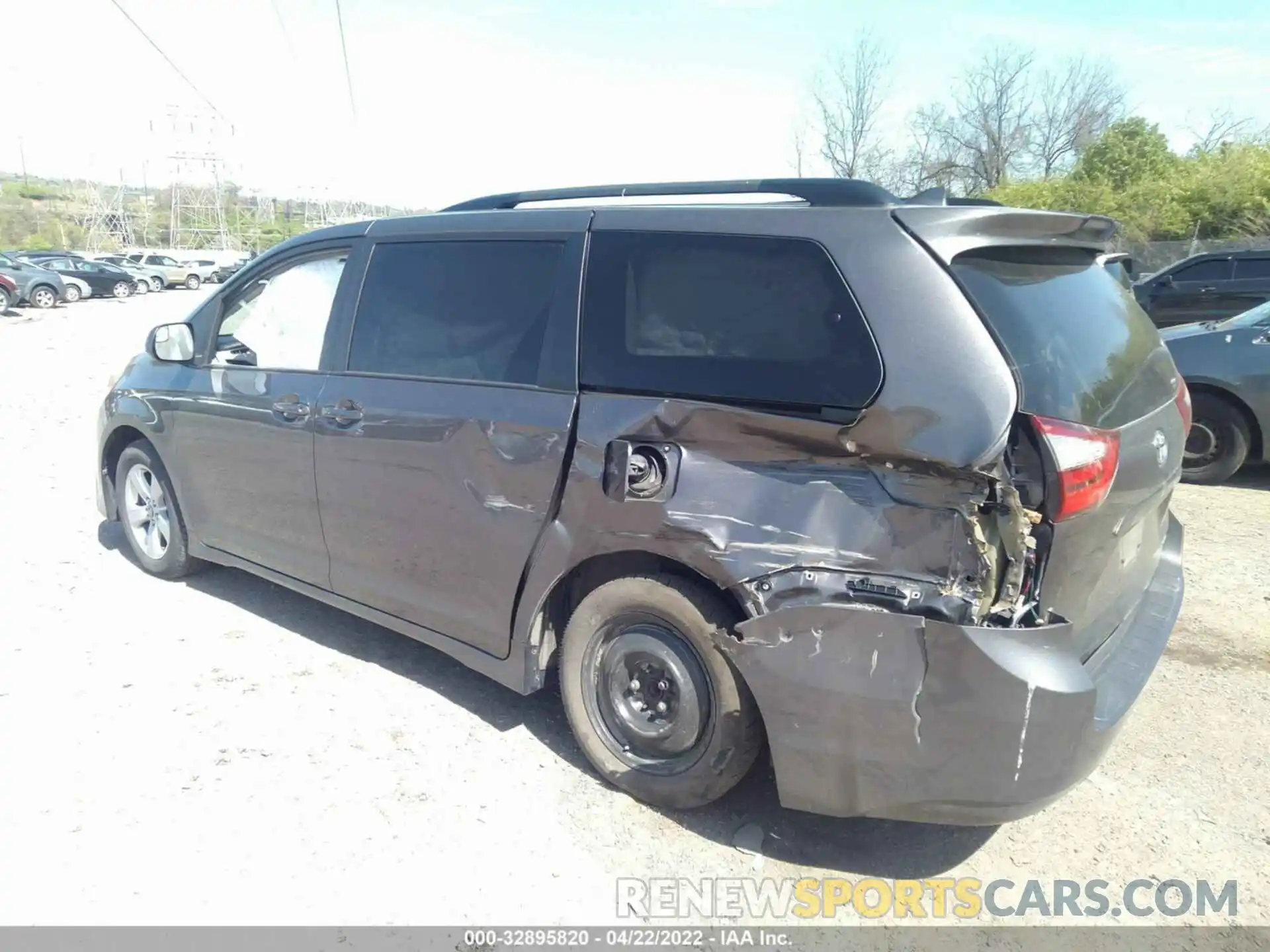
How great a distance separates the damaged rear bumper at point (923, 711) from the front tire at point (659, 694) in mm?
153

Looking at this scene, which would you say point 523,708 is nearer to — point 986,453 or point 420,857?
point 420,857

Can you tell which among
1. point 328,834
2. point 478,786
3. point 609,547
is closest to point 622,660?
point 609,547

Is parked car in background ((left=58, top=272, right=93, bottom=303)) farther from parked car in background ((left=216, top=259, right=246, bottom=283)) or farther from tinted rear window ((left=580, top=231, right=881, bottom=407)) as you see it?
tinted rear window ((left=580, top=231, right=881, bottom=407))

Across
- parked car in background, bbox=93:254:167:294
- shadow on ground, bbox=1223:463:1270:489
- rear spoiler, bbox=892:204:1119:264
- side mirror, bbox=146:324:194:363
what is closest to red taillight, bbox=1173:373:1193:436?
rear spoiler, bbox=892:204:1119:264

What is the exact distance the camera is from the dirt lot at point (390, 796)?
2.76m

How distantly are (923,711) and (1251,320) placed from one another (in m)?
6.45

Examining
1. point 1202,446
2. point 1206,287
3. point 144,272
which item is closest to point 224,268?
point 144,272

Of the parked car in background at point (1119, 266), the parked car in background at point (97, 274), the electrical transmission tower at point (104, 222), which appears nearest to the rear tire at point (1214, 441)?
the parked car in background at point (1119, 266)

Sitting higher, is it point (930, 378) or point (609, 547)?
point (930, 378)

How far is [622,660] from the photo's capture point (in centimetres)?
313

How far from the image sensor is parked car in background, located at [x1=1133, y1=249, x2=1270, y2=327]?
41.4ft

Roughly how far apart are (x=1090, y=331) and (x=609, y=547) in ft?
5.67

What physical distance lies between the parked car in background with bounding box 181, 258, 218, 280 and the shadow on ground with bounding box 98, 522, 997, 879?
177ft

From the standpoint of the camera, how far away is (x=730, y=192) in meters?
3.27
